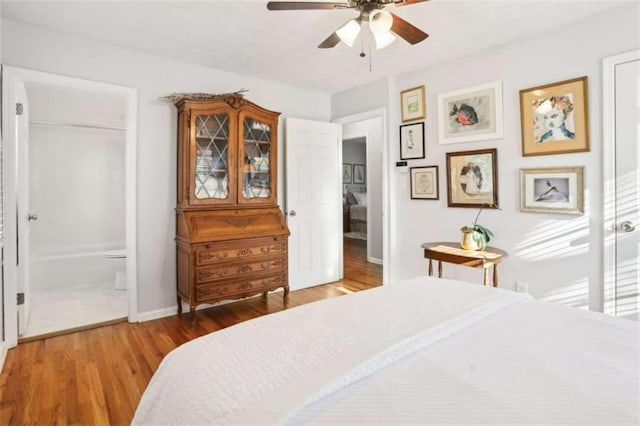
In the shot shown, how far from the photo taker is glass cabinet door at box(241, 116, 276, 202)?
3391mm

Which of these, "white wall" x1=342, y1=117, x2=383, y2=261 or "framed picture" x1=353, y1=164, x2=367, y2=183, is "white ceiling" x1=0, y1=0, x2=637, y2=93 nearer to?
"white wall" x1=342, y1=117, x2=383, y2=261

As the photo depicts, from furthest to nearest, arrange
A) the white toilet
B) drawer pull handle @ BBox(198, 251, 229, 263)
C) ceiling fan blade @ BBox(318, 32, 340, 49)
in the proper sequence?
1. the white toilet
2. drawer pull handle @ BBox(198, 251, 229, 263)
3. ceiling fan blade @ BBox(318, 32, 340, 49)

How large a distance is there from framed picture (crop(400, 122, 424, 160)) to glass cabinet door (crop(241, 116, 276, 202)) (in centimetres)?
138

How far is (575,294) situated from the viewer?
2566mm

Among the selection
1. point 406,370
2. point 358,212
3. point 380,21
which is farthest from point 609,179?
point 358,212

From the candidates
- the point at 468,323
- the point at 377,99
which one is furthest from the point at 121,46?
the point at 468,323

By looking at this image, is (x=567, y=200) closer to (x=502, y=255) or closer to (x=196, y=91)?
(x=502, y=255)

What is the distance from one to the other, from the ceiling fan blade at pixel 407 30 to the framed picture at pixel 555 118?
1.32m

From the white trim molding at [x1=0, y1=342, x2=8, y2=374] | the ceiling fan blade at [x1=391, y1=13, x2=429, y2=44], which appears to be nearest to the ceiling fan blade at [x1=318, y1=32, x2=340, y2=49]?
the ceiling fan blade at [x1=391, y1=13, x2=429, y2=44]

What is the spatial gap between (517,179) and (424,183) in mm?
856

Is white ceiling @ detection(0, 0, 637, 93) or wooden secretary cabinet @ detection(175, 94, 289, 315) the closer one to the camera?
white ceiling @ detection(0, 0, 637, 93)

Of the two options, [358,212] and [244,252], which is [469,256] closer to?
[244,252]

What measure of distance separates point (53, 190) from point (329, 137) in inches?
137

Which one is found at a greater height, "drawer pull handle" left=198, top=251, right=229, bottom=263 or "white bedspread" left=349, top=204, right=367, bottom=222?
"white bedspread" left=349, top=204, right=367, bottom=222
